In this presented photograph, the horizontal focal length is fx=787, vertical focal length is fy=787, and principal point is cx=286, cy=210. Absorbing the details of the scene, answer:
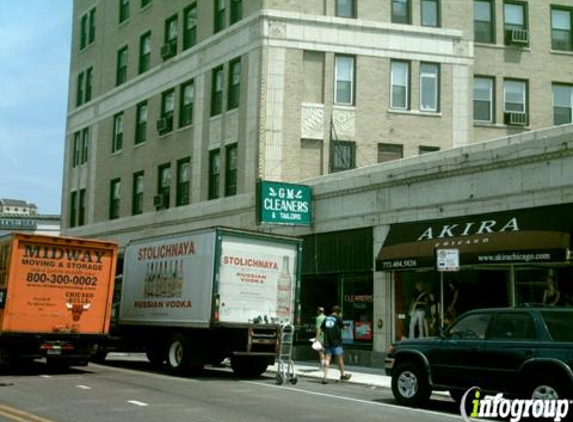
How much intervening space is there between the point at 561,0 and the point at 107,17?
21.4 metres

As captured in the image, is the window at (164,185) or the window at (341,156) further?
the window at (164,185)

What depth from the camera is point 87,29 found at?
41.2m

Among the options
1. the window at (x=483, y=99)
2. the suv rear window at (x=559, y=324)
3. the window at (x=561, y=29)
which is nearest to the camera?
the suv rear window at (x=559, y=324)

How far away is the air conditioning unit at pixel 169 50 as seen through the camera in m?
33.1

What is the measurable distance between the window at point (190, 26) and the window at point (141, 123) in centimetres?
404

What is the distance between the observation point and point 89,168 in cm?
3916

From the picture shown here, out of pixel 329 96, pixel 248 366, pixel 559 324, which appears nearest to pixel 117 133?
pixel 329 96

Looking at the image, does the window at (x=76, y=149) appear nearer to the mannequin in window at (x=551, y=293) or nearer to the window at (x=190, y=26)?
the window at (x=190, y=26)

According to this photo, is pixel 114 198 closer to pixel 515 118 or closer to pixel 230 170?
pixel 230 170

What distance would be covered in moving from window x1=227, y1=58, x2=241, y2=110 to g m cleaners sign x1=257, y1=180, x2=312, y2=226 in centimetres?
538

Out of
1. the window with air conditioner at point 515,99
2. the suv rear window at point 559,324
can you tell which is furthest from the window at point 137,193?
the suv rear window at point 559,324

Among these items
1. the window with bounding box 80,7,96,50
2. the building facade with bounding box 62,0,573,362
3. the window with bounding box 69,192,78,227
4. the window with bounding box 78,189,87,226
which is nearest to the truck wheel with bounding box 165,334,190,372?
the building facade with bounding box 62,0,573,362

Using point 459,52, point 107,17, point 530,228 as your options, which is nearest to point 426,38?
point 459,52

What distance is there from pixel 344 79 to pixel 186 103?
7.28m
